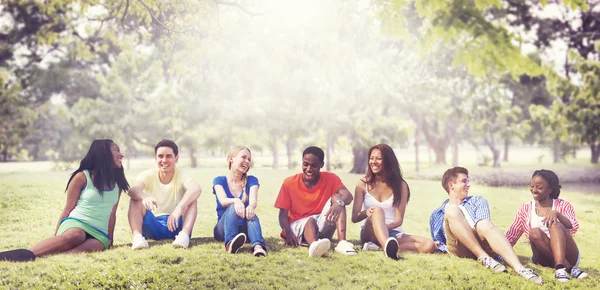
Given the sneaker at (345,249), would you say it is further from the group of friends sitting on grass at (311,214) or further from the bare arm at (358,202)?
the bare arm at (358,202)

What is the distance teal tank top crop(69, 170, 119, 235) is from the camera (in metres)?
4.21

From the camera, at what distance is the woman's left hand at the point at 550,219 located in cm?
391

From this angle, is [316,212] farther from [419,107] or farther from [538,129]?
[538,129]

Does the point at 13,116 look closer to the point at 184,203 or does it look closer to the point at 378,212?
the point at 184,203

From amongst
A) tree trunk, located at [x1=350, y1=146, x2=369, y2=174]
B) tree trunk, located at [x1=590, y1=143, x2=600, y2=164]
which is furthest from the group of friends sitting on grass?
tree trunk, located at [x1=590, y1=143, x2=600, y2=164]

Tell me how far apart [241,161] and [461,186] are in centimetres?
186

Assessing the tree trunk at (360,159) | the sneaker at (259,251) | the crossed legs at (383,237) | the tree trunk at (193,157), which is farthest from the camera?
the tree trunk at (360,159)

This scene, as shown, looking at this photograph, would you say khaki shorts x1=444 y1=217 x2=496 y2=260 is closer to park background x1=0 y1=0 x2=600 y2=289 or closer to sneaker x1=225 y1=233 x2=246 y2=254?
park background x1=0 y1=0 x2=600 y2=289

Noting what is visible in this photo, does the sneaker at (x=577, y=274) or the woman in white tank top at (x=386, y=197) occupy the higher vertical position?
the woman in white tank top at (x=386, y=197)

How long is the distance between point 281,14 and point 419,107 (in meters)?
5.53

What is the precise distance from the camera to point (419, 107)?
37.9ft

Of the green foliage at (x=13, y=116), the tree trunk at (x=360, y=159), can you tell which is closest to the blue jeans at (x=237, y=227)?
the green foliage at (x=13, y=116)

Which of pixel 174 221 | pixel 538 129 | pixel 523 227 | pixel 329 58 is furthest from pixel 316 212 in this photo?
pixel 538 129

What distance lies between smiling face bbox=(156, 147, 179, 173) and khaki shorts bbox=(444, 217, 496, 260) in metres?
2.37
